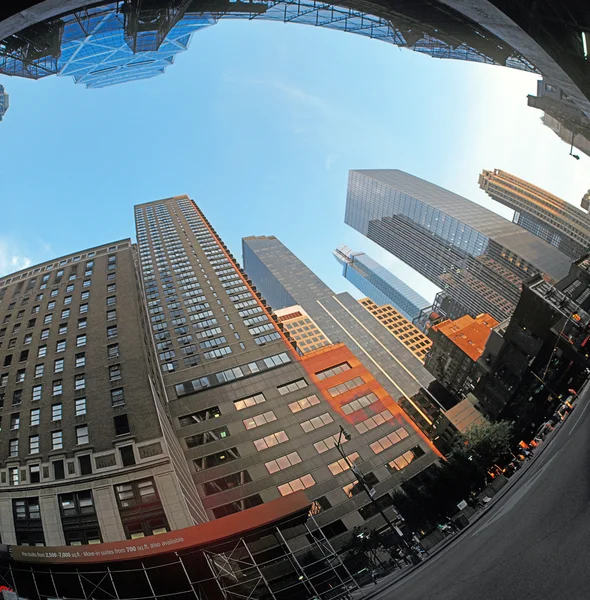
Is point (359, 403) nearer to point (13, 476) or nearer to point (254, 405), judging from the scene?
point (254, 405)

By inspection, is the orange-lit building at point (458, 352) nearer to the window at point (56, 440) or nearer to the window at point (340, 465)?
the window at point (340, 465)

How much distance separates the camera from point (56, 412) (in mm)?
32781

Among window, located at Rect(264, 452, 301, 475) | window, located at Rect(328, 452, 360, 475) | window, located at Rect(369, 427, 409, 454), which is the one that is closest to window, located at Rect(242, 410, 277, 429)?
window, located at Rect(264, 452, 301, 475)

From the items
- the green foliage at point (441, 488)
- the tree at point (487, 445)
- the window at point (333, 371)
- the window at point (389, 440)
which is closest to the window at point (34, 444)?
the window at point (333, 371)

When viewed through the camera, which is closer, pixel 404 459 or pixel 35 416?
pixel 35 416

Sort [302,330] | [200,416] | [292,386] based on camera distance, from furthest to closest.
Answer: [302,330] < [292,386] < [200,416]

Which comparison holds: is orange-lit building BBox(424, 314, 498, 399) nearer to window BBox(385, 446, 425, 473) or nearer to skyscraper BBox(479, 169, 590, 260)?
window BBox(385, 446, 425, 473)

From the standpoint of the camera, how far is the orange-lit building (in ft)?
277

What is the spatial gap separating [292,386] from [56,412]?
29550 millimetres


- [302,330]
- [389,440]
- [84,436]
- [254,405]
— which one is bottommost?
[389,440]

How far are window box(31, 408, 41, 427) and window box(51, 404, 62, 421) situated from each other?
135 cm

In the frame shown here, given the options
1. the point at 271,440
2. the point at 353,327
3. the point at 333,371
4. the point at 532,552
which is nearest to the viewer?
the point at 532,552

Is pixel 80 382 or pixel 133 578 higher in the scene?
pixel 80 382

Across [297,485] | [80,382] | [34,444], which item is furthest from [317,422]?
[34,444]
